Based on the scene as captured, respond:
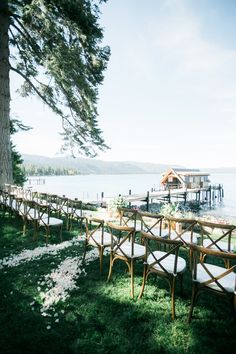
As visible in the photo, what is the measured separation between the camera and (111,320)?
3742 millimetres

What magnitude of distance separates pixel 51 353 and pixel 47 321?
0.69m

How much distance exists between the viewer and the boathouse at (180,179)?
46.7 metres

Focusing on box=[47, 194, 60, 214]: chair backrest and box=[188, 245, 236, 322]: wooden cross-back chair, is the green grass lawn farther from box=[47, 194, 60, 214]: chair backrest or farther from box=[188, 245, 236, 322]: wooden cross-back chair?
box=[47, 194, 60, 214]: chair backrest

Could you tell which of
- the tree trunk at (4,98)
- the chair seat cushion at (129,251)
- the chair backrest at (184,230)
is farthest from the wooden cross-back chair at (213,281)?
the tree trunk at (4,98)

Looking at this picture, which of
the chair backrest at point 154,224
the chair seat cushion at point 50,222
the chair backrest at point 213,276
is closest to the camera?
the chair backrest at point 213,276

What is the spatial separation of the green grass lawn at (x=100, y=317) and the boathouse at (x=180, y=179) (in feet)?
138

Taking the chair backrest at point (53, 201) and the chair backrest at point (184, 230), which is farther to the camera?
the chair backrest at point (53, 201)

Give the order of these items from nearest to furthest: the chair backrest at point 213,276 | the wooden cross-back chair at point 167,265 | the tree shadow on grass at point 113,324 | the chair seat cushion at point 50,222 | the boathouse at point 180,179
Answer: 1. the tree shadow on grass at point 113,324
2. the chair backrest at point 213,276
3. the wooden cross-back chair at point 167,265
4. the chair seat cushion at point 50,222
5. the boathouse at point 180,179

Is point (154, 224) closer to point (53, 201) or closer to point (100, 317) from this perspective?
point (100, 317)

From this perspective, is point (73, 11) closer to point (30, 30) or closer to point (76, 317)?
point (30, 30)

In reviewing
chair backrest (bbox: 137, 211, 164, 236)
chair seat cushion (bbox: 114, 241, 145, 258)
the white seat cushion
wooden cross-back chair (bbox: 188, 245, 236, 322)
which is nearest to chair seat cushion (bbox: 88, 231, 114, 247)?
the white seat cushion

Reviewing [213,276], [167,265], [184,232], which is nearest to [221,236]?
[184,232]

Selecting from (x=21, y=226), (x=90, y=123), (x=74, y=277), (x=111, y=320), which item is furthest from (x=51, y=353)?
(x=90, y=123)

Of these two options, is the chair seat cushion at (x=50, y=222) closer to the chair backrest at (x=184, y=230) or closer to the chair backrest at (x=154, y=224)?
the chair backrest at (x=154, y=224)
